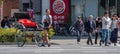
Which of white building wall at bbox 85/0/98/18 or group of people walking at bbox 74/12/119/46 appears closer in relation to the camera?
group of people walking at bbox 74/12/119/46

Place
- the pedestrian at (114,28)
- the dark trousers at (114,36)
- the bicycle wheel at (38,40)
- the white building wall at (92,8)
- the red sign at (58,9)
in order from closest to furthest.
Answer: the bicycle wheel at (38,40), the pedestrian at (114,28), the dark trousers at (114,36), the red sign at (58,9), the white building wall at (92,8)

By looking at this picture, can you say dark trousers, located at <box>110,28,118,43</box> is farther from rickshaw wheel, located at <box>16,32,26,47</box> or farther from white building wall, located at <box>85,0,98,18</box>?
white building wall, located at <box>85,0,98,18</box>

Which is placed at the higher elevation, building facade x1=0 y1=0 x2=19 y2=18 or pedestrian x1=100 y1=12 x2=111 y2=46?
building facade x1=0 y1=0 x2=19 y2=18

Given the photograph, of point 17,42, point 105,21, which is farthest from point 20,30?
point 105,21

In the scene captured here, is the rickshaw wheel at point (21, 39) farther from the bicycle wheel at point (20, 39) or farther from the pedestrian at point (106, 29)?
the pedestrian at point (106, 29)

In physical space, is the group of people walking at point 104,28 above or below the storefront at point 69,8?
below

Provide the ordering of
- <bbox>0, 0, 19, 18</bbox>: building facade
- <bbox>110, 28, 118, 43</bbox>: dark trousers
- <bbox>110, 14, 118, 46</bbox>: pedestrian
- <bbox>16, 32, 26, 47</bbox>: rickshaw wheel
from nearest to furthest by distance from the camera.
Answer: <bbox>16, 32, 26, 47</bbox>: rickshaw wheel, <bbox>110, 14, 118, 46</bbox>: pedestrian, <bbox>110, 28, 118, 43</bbox>: dark trousers, <bbox>0, 0, 19, 18</bbox>: building facade

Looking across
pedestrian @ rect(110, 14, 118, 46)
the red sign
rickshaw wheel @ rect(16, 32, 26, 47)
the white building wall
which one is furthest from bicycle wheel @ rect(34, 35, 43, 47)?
the white building wall

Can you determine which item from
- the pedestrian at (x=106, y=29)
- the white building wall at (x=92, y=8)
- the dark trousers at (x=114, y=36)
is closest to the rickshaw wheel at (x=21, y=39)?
the pedestrian at (x=106, y=29)

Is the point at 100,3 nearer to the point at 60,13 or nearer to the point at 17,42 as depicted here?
the point at 60,13

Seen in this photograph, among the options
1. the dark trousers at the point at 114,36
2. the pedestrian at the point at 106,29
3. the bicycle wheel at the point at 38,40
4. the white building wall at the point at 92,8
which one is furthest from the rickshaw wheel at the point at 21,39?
the white building wall at the point at 92,8

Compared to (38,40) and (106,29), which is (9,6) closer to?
(106,29)

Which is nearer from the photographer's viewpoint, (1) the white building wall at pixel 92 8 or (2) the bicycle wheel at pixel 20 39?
(2) the bicycle wheel at pixel 20 39

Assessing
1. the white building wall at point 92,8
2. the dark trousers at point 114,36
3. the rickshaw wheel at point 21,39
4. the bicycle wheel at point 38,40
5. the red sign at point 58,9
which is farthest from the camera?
the white building wall at point 92,8
